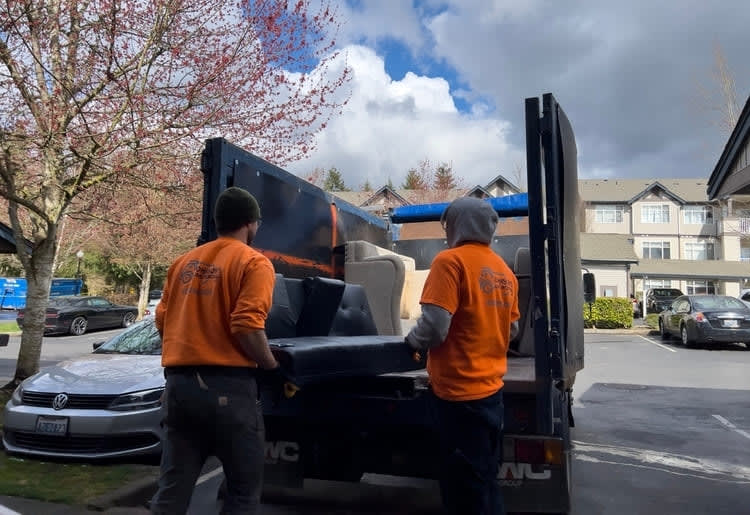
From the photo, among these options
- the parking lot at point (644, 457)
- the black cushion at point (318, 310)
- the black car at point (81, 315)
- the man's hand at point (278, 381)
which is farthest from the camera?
the black car at point (81, 315)

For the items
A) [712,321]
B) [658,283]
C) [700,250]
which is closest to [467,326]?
[712,321]

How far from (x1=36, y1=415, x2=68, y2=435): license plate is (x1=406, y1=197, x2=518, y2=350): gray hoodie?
407cm

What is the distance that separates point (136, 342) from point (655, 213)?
49624 mm

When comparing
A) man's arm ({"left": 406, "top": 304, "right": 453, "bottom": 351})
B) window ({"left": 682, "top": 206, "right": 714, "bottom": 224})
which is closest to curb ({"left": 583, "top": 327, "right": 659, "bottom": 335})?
man's arm ({"left": 406, "top": 304, "right": 453, "bottom": 351})

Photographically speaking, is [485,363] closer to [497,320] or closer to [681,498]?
[497,320]

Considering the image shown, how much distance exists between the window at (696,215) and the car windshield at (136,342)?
50387 millimetres

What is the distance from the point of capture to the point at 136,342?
7.63 metres

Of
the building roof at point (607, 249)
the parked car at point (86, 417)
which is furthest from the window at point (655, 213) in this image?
the parked car at point (86, 417)

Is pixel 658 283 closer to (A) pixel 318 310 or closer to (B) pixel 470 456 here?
(A) pixel 318 310

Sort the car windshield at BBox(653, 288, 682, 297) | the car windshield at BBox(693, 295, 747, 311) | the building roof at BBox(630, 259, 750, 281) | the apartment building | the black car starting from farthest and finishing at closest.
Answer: the apartment building → the building roof at BBox(630, 259, 750, 281) → the car windshield at BBox(653, 288, 682, 297) → the black car → the car windshield at BBox(693, 295, 747, 311)

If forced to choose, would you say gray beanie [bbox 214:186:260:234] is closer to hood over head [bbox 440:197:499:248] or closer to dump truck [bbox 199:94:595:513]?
dump truck [bbox 199:94:595:513]

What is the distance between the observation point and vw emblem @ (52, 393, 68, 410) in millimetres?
5754

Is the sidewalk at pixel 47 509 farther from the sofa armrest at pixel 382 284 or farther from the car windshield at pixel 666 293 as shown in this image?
the car windshield at pixel 666 293

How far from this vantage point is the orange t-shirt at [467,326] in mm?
2877
